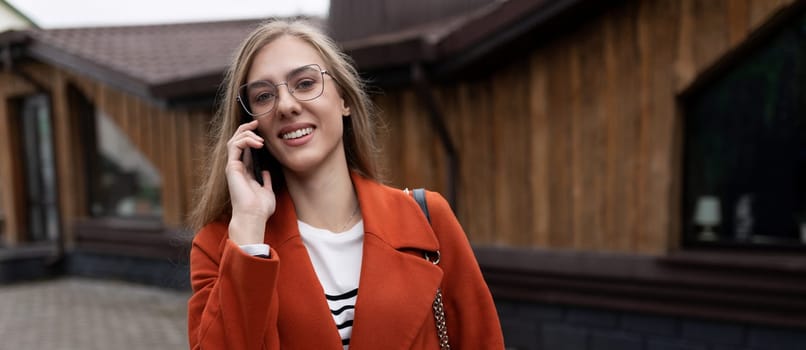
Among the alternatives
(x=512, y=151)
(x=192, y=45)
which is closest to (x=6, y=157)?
(x=192, y=45)

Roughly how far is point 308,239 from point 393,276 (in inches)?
10.3

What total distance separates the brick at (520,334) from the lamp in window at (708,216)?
159 cm

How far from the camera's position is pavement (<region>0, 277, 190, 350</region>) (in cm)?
573

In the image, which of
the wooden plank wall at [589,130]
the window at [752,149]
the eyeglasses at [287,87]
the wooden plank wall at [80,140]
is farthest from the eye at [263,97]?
the wooden plank wall at [80,140]

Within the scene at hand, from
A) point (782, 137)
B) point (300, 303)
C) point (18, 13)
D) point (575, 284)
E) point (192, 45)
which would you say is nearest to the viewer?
point (18, 13)

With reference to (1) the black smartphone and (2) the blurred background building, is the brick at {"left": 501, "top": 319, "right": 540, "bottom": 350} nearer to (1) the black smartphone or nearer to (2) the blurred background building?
(2) the blurred background building

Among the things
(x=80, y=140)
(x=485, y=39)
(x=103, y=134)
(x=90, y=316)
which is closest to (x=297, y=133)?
(x=485, y=39)

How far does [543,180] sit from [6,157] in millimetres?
9535

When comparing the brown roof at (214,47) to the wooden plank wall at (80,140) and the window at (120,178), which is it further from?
the window at (120,178)

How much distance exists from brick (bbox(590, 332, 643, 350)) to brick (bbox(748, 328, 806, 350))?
788 mm

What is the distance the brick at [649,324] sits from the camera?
4.28 metres

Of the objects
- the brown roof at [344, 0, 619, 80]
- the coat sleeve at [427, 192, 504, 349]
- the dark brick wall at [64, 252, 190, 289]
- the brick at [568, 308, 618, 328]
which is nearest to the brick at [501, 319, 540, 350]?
the brick at [568, 308, 618, 328]

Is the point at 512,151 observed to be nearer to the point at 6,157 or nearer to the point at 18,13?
the point at 18,13

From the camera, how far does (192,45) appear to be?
31.1ft
